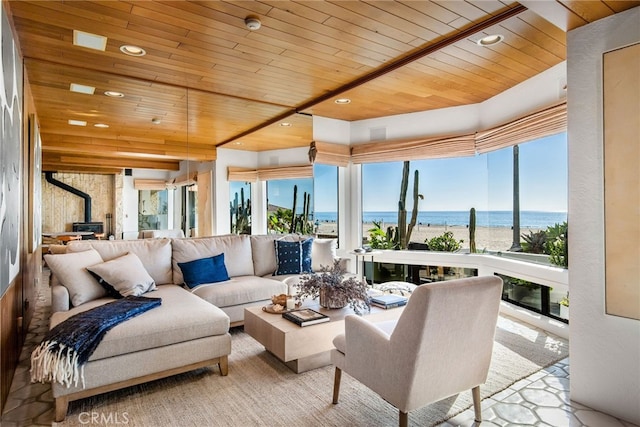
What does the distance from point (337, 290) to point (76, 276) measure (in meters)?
2.11

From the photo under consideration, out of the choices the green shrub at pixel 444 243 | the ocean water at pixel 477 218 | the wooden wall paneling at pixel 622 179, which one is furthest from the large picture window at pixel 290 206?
the wooden wall paneling at pixel 622 179

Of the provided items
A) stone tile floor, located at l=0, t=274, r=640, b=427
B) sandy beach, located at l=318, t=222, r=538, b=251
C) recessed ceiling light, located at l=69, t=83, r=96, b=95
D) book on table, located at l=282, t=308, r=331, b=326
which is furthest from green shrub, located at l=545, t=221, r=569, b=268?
recessed ceiling light, located at l=69, t=83, r=96, b=95

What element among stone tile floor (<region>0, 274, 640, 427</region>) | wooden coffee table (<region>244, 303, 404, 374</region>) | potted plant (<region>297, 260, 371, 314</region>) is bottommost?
stone tile floor (<region>0, 274, 640, 427</region>)

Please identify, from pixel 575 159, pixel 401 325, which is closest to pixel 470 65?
pixel 575 159

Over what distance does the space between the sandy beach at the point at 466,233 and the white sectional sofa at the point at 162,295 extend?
104 cm

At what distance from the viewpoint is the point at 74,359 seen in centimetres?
205

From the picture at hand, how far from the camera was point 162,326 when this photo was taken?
7.88 ft

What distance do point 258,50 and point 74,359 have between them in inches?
102

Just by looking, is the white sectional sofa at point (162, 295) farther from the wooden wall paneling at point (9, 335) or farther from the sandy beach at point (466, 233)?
the sandy beach at point (466, 233)

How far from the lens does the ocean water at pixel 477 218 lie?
375 cm

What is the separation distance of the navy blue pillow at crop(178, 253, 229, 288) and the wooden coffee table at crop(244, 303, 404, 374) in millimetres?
898

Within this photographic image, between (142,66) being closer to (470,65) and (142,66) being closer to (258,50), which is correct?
(258,50)

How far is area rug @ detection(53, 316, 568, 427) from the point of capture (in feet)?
6.81

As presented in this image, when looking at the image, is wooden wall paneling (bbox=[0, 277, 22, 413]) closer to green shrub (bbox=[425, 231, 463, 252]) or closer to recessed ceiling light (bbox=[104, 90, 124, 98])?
recessed ceiling light (bbox=[104, 90, 124, 98])
